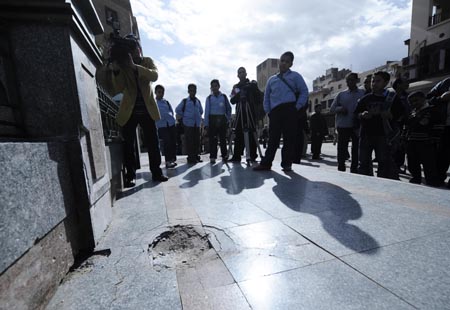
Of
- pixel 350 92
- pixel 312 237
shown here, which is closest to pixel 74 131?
pixel 312 237

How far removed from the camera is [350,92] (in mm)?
4723

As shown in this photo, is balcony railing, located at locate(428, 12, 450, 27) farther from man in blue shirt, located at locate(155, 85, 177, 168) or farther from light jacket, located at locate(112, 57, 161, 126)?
light jacket, located at locate(112, 57, 161, 126)

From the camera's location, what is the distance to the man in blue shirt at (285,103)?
3820mm

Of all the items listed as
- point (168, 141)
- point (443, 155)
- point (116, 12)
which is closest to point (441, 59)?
point (443, 155)

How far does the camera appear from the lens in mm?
2687

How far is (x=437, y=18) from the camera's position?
1549cm

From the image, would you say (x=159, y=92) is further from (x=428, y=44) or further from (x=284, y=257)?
(x=428, y=44)

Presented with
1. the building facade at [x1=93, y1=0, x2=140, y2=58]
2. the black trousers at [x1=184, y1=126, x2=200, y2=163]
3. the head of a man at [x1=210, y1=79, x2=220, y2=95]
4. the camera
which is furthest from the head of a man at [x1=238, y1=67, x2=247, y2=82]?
the building facade at [x1=93, y1=0, x2=140, y2=58]

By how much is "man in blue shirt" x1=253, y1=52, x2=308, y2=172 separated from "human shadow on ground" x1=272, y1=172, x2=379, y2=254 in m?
0.83

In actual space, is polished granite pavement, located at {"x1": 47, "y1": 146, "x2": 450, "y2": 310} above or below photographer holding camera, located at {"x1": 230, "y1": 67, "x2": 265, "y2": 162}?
below

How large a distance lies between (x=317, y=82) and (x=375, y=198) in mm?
59785

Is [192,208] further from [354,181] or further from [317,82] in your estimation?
[317,82]

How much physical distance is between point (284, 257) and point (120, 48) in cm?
287

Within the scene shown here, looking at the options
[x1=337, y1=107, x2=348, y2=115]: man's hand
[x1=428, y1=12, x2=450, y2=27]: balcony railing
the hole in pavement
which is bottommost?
the hole in pavement
